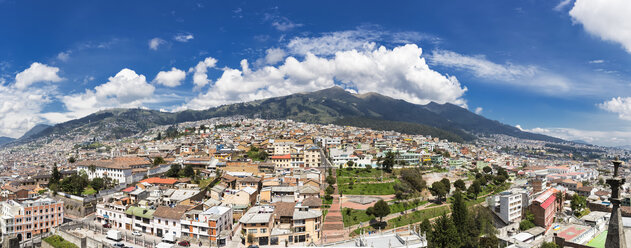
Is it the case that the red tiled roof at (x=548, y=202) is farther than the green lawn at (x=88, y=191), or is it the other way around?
the green lawn at (x=88, y=191)

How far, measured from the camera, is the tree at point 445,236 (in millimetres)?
33000

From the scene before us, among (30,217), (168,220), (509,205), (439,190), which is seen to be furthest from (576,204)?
(30,217)

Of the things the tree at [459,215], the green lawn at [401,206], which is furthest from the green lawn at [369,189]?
the tree at [459,215]

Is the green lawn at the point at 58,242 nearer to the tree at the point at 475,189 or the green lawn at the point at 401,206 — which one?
the green lawn at the point at 401,206

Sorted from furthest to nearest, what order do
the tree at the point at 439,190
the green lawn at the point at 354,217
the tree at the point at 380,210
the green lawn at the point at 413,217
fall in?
the tree at the point at 439,190 < the green lawn at the point at 413,217 < the green lawn at the point at 354,217 < the tree at the point at 380,210

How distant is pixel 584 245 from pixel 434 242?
57.3 ft

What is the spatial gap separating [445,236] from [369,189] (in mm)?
19637

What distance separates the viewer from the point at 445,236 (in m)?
33.1

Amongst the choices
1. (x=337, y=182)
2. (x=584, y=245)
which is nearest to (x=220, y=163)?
(x=337, y=182)

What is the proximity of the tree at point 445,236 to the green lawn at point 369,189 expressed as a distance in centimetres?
1737

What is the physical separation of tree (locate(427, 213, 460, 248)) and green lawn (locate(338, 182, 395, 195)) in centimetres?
1737

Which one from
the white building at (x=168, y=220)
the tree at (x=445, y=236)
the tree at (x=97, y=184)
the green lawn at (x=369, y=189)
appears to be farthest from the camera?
the green lawn at (x=369, y=189)

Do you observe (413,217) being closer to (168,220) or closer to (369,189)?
(369,189)

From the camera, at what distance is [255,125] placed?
5699 inches
